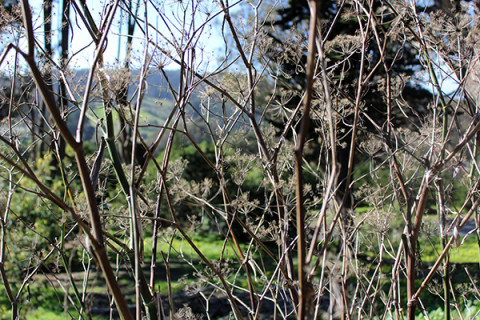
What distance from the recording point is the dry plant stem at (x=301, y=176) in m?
0.51

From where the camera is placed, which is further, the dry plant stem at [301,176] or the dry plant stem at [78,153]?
the dry plant stem at [78,153]

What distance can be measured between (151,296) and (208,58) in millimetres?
942

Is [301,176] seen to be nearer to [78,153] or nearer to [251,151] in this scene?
[78,153]

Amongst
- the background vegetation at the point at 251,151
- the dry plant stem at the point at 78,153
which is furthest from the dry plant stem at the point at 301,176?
the dry plant stem at the point at 78,153

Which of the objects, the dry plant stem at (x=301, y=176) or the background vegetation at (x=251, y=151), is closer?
the dry plant stem at (x=301, y=176)

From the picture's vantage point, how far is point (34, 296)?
534cm

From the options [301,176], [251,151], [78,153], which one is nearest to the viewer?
[301,176]

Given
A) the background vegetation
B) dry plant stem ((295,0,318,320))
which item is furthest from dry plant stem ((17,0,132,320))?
dry plant stem ((295,0,318,320))

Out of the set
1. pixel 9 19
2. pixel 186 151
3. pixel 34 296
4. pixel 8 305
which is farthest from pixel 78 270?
pixel 9 19

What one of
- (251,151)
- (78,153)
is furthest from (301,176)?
(251,151)

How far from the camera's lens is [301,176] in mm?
584

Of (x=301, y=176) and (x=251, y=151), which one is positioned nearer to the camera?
(x=301, y=176)

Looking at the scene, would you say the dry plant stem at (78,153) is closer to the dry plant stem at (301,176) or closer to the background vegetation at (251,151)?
the background vegetation at (251,151)

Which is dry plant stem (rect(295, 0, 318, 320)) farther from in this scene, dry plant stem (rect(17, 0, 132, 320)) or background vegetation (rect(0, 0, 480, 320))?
dry plant stem (rect(17, 0, 132, 320))
